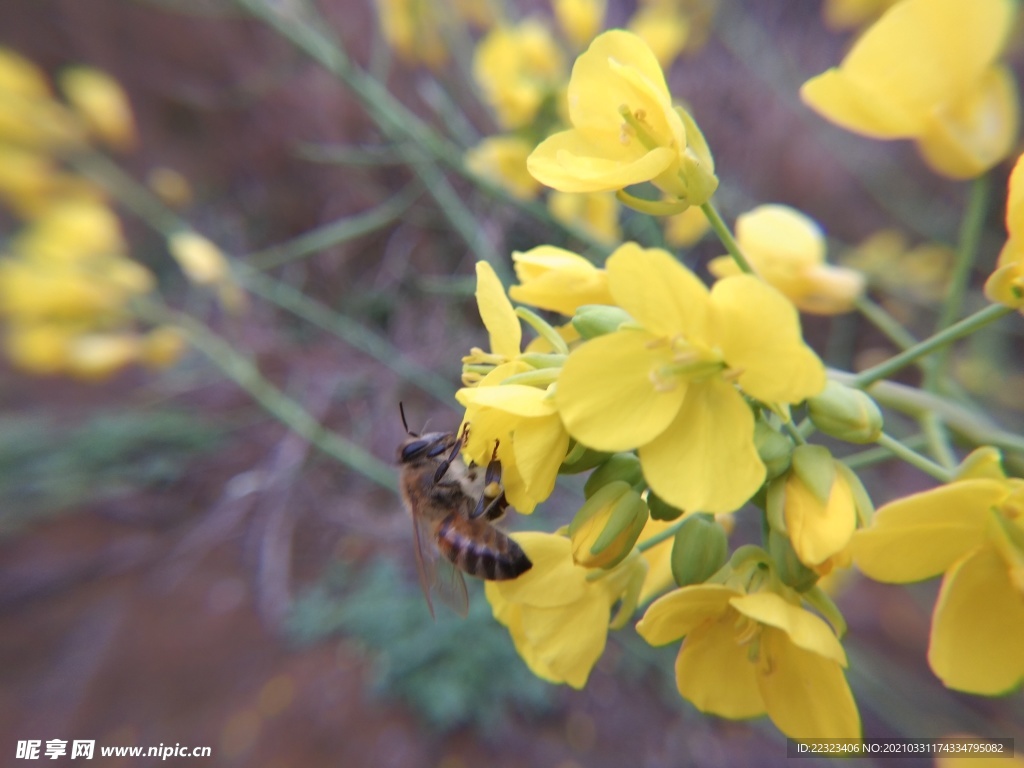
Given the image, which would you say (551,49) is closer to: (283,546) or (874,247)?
(874,247)

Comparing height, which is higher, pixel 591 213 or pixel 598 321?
pixel 591 213

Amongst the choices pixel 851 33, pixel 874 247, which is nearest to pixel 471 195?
pixel 874 247

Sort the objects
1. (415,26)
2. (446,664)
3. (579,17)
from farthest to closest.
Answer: (446,664), (415,26), (579,17)

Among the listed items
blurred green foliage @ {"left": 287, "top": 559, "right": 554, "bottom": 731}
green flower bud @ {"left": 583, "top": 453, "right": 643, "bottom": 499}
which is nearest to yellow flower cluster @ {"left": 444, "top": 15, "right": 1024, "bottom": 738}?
green flower bud @ {"left": 583, "top": 453, "right": 643, "bottom": 499}

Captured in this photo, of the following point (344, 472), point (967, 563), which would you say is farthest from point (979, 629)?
point (344, 472)

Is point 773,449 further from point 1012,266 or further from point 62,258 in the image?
point 62,258

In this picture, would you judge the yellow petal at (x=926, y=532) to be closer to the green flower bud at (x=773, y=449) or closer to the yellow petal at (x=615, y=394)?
the green flower bud at (x=773, y=449)

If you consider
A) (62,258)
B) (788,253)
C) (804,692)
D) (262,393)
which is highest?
(62,258)
